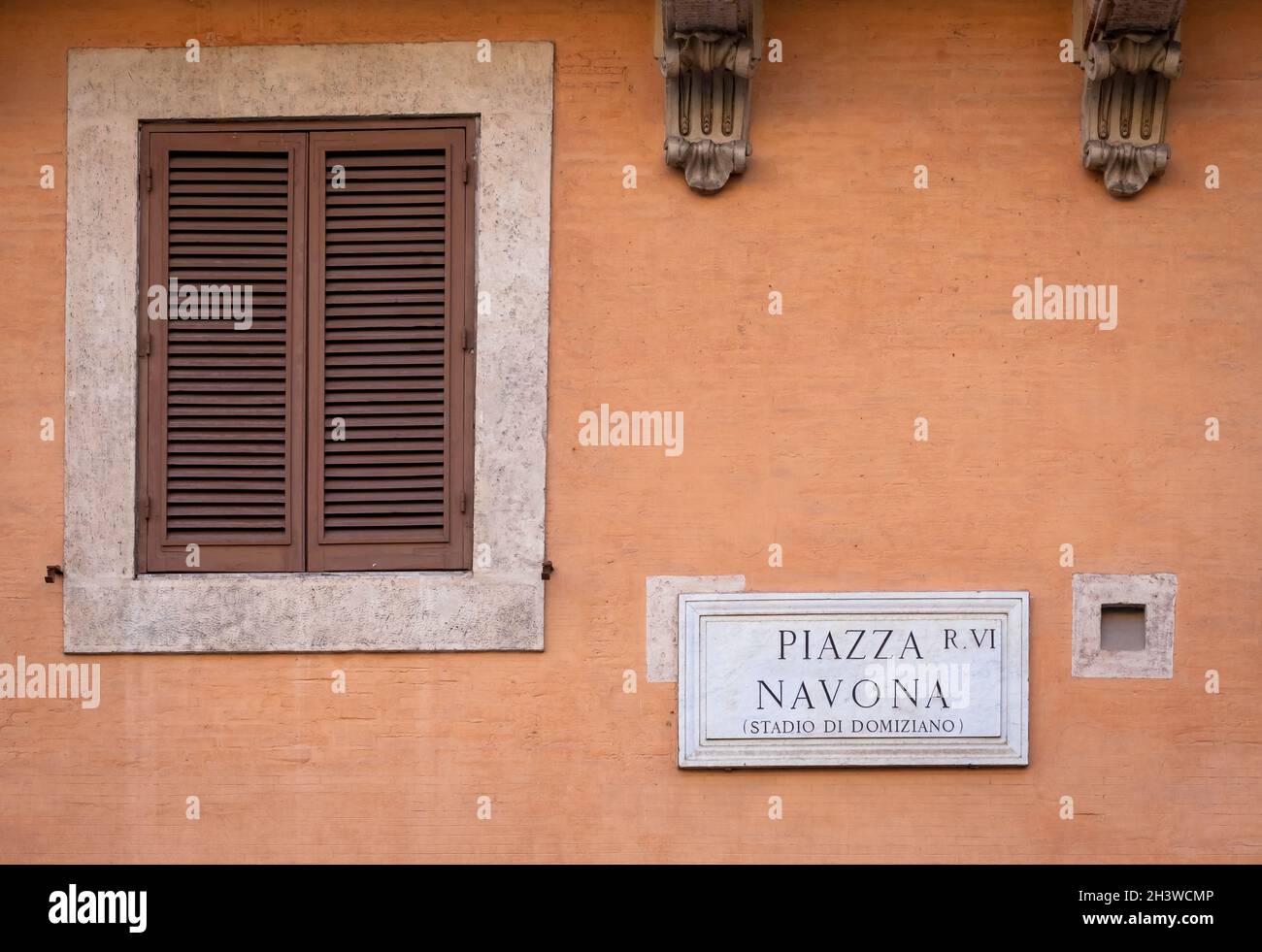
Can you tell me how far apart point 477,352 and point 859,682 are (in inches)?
84.4

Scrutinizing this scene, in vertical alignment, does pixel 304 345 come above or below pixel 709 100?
below

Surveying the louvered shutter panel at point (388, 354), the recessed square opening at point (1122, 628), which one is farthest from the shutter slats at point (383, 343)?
the recessed square opening at point (1122, 628)

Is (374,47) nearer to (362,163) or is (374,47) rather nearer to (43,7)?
(362,163)

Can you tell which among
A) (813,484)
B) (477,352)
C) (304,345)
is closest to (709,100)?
(477,352)

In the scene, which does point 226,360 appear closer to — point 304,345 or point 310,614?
point 304,345

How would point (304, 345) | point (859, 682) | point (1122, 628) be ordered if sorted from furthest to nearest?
point (304, 345), point (1122, 628), point (859, 682)

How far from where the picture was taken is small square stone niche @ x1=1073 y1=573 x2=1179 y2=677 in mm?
7059

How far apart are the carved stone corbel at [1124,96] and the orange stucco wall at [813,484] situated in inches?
4.5

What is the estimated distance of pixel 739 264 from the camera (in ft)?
23.6

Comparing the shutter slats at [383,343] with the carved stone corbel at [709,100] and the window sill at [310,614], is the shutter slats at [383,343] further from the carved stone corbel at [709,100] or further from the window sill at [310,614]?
the carved stone corbel at [709,100]

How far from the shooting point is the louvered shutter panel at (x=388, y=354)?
7.18m

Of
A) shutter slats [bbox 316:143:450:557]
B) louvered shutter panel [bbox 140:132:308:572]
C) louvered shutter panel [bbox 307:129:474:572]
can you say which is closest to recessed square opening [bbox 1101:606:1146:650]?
louvered shutter panel [bbox 307:129:474:572]

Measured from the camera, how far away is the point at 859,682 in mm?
7000

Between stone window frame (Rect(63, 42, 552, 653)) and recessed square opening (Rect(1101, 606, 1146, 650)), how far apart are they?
2.42 meters
